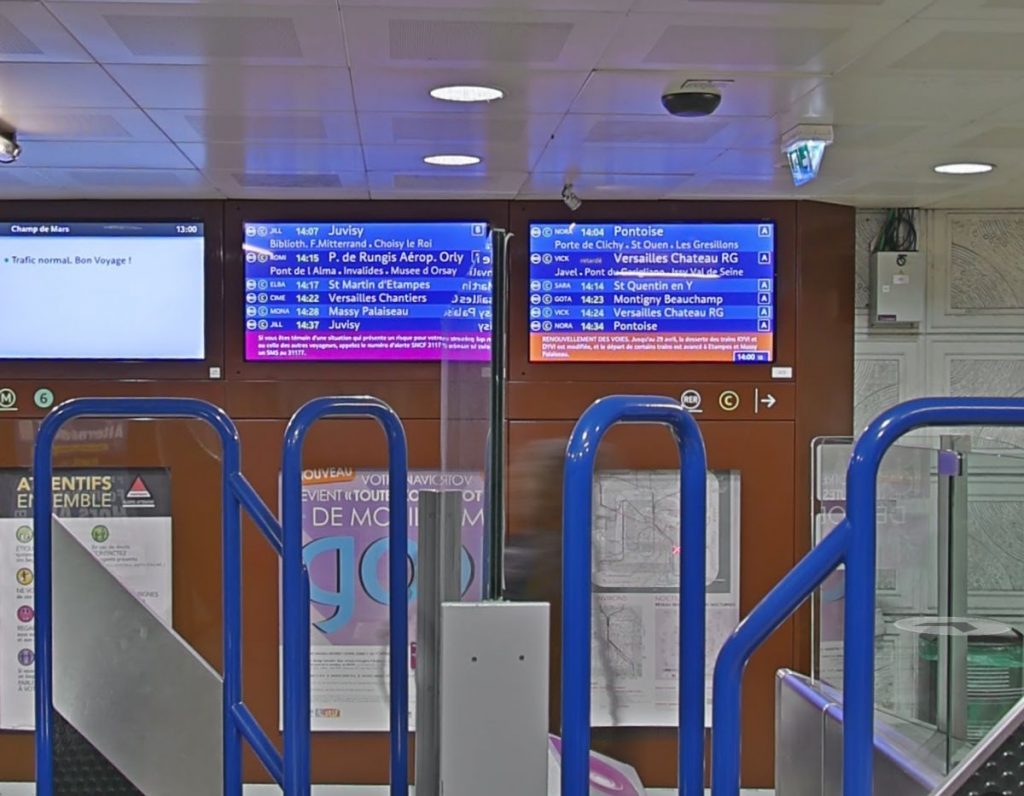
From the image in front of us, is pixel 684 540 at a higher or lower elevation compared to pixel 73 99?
lower

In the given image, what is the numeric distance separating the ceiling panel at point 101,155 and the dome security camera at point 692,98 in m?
1.69

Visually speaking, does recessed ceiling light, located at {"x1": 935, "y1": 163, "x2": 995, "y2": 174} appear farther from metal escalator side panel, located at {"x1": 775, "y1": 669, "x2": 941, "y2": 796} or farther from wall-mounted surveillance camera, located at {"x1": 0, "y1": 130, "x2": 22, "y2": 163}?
wall-mounted surveillance camera, located at {"x1": 0, "y1": 130, "x2": 22, "y2": 163}

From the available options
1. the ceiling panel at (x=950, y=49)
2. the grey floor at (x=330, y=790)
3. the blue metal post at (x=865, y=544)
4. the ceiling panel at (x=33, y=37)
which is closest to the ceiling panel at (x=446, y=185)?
the ceiling panel at (x=33, y=37)

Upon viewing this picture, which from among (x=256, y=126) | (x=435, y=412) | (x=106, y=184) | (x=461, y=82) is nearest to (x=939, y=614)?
(x=461, y=82)

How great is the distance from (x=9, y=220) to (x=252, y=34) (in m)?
2.67

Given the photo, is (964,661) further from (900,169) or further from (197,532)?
(197,532)

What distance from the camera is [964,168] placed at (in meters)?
4.23

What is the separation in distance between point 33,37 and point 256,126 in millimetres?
969

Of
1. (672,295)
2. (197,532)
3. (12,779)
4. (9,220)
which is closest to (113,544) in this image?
(197,532)

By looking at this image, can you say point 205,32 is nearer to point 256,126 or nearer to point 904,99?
point 256,126

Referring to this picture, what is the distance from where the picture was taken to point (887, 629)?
114 inches

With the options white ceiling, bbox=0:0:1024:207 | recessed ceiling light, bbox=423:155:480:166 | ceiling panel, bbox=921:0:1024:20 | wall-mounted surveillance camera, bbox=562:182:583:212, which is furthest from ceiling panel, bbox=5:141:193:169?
ceiling panel, bbox=921:0:1024:20

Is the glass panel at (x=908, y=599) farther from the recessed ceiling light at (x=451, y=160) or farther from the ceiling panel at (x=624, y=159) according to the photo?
the recessed ceiling light at (x=451, y=160)

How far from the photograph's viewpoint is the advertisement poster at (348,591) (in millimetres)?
4988
